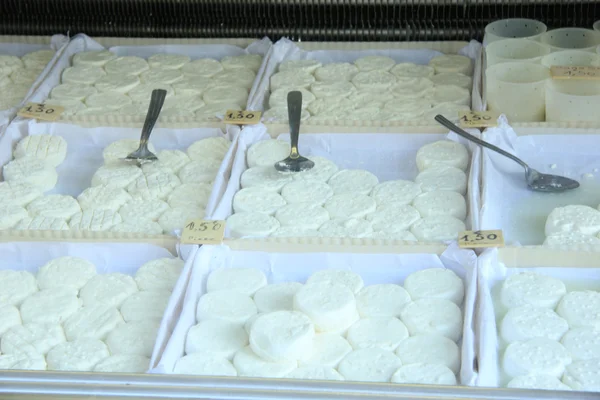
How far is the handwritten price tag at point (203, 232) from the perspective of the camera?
5.95 ft

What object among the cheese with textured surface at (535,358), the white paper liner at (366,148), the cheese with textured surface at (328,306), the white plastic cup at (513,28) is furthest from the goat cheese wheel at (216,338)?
the white plastic cup at (513,28)

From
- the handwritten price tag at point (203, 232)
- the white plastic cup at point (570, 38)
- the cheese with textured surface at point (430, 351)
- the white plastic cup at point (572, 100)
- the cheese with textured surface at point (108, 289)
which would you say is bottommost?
the cheese with textured surface at point (430, 351)

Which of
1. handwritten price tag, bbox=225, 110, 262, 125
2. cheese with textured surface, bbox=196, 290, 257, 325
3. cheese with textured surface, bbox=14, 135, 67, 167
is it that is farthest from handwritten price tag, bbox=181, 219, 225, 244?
cheese with textured surface, bbox=14, 135, 67, 167

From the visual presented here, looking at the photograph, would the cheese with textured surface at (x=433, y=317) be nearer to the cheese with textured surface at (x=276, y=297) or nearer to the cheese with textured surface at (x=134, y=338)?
the cheese with textured surface at (x=276, y=297)

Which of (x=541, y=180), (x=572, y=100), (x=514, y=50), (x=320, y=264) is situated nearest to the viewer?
(x=320, y=264)

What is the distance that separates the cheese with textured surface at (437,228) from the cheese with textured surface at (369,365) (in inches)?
16.0

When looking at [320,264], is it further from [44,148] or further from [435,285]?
[44,148]

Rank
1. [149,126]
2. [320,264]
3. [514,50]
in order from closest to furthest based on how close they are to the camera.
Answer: [320,264] < [149,126] < [514,50]

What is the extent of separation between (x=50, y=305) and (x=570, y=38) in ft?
5.43

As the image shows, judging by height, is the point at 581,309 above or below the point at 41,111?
below

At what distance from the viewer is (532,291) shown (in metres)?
1.65

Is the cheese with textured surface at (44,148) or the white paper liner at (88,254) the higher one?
the cheese with textured surface at (44,148)

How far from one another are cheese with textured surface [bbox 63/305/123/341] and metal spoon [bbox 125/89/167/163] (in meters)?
0.62

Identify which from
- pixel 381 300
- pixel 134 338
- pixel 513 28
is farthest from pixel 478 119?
pixel 134 338
